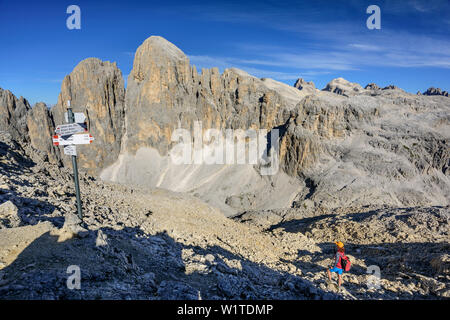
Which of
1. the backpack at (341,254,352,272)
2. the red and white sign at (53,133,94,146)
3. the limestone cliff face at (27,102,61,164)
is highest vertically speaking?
the limestone cliff face at (27,102,61,164)

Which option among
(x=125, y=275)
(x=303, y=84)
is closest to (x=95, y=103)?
(x=125, y=275)

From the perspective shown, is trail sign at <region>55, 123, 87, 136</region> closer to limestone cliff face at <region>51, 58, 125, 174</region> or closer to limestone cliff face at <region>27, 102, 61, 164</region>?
limestone cliff face at <region>51, 58, 125, 174</region>

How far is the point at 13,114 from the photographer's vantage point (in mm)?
60656

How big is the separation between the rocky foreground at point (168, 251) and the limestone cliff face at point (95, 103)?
171 ft

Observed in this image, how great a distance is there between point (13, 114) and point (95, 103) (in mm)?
18137

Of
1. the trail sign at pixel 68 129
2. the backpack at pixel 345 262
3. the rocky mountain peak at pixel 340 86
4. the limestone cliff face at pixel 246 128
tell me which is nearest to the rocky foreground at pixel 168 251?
the backpack at pixel 345 262

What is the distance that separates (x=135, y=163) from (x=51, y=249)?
201 ft

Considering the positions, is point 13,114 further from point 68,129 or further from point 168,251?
point 168,251

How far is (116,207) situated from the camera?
13.1 m

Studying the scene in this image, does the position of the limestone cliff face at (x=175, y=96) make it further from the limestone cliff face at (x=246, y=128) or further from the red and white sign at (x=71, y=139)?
the red and white sign at (x=71, y=139)

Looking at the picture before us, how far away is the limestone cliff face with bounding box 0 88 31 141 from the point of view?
57875 mm

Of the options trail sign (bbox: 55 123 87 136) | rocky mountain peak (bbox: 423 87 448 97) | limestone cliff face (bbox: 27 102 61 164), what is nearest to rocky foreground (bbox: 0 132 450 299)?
trail sign (bbox: 55 123 87 136)

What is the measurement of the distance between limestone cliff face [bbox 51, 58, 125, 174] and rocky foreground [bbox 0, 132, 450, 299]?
52.0m
